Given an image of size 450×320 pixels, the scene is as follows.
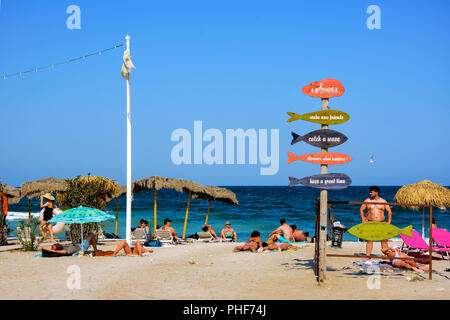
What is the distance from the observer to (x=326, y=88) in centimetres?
832

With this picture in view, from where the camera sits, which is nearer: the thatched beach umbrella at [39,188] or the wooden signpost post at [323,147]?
the wooden signpost post at [323,147]

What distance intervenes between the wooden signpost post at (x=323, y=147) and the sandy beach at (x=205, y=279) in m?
0.87

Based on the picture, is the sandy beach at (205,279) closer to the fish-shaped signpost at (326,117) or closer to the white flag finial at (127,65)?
the fish-shaped signpost at (326,117)

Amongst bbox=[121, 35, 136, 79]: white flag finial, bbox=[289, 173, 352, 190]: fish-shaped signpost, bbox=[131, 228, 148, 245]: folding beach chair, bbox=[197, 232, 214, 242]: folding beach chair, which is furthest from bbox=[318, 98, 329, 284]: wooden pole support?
bbox=[197, 232, 214, 242]: folding beach chair

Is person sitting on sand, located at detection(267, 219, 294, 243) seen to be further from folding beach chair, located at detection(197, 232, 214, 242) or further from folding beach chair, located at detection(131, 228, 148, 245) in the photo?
folding beach chair, located at detection(131, 228, 148, 245)

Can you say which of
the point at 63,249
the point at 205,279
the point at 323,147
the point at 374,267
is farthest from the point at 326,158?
the point at 63,249

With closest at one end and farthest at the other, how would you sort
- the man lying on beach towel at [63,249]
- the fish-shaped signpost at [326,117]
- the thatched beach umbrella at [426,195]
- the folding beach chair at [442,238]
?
the fish-shaped signpost at [326,117]
the folding beach chair at [442,238]
the man lying on beach towel at [63,249]
the thatched beach umbrella at [426,195]

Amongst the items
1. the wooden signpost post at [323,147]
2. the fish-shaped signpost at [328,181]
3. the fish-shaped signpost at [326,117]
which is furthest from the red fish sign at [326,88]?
the fish-shaped signpost at [328,181]

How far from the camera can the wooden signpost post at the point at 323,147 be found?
8.12 meters

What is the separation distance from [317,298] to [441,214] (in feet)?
122

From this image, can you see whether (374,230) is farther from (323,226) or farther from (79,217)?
(79,217)

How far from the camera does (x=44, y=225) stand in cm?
1496

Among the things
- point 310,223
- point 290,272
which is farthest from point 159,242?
point 310,223
